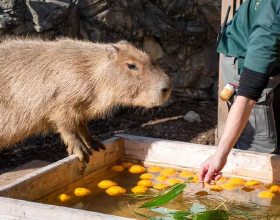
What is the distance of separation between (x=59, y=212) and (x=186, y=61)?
14.2ft

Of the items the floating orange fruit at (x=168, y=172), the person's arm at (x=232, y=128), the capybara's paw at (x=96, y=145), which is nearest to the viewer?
the person's arm at (x=232, y=128)

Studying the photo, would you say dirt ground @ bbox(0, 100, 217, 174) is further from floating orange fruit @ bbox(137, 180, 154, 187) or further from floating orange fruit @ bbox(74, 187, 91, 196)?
floating orange fruit @ bbox(74, 187, 91, 196)

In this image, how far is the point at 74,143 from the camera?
10.9ft

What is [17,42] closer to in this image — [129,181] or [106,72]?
[106,72]

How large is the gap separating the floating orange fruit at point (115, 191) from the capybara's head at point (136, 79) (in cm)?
84

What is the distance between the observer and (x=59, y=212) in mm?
2092

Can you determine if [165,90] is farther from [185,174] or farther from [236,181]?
[236,181]

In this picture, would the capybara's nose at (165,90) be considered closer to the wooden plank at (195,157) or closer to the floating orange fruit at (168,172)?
the wooden plank at (195,157)

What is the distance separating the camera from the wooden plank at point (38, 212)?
205 cm

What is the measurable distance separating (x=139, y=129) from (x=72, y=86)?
230 centimetres

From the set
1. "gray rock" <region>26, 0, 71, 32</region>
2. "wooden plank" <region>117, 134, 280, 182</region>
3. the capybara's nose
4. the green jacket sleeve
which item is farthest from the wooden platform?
"gray rock" <region>26, 0, 71, 32</region>

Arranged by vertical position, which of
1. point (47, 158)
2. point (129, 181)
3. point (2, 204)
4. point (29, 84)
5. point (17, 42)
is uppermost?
point (17, 42)

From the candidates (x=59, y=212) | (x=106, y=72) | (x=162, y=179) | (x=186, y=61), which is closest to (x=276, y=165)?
(x=162, y=179)

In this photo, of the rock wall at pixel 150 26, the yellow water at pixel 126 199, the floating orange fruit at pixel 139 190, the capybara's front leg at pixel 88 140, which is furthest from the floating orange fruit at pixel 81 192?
the rock wall at pixel 150 26
